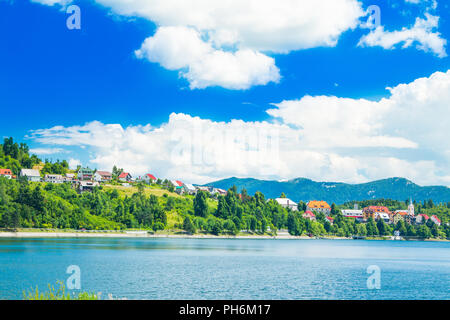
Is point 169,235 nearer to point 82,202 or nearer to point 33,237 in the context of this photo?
point 82,202

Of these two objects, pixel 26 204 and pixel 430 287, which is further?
pixel 26 204

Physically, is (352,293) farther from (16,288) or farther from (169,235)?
(169,235)

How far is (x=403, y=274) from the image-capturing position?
78312mm

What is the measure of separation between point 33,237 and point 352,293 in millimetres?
130385

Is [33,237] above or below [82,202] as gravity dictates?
below

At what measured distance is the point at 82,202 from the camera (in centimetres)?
18625
